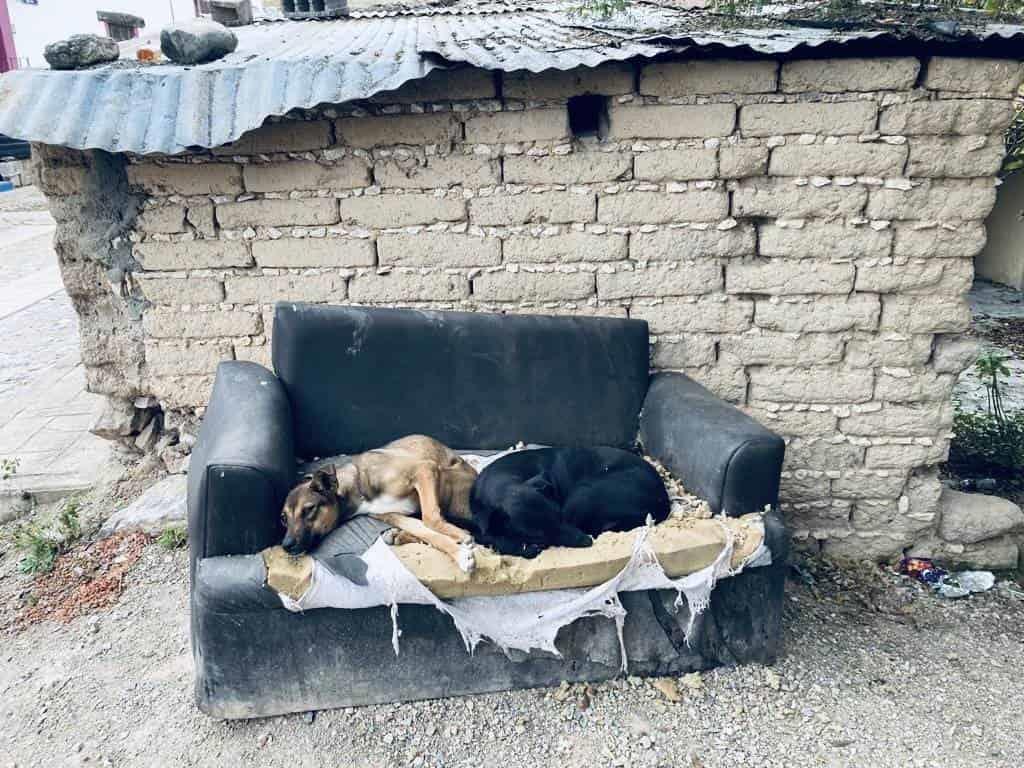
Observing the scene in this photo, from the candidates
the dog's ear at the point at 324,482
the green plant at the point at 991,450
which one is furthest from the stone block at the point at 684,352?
the green plant at the point at 991,450

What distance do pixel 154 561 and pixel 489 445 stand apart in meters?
1.93

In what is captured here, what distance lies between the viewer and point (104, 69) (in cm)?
383

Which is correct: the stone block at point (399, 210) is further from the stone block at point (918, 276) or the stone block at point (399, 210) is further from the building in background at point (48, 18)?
the building in background at point (48, 18)

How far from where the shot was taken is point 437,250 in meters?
3.98

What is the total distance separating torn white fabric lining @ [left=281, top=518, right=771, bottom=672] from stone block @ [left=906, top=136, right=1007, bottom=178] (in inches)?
82.9

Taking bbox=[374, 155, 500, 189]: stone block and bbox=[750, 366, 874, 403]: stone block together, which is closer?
bbox=[374, 155, 500, 189]: stone block

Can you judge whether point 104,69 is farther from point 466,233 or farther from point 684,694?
point 684,694

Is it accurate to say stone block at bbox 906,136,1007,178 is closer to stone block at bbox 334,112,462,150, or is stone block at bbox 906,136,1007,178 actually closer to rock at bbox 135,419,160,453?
stone block at bbox 334,112,462,150

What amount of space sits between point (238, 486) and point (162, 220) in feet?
6.19

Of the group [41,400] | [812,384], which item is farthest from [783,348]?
[41,400]

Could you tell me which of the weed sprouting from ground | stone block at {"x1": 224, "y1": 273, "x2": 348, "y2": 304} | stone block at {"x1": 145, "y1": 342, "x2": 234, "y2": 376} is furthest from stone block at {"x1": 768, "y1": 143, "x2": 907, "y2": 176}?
the weed sprouting from ground

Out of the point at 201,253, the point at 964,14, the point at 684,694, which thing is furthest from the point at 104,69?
the point at 964,14

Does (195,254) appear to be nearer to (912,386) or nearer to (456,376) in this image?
(456,376)

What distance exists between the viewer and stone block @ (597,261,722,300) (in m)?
3.94
